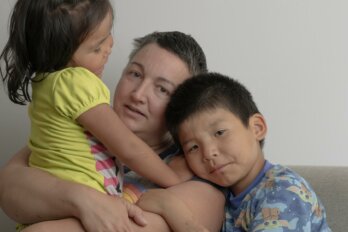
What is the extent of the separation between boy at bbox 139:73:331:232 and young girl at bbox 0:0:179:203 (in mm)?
138

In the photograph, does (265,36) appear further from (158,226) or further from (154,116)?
(158,226)

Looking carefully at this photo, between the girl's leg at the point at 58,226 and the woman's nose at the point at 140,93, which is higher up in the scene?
the woman's nose at the point at 140,93

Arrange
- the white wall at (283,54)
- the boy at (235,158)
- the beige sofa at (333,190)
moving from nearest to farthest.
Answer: the boy at (235,158), the beige sofa at (333,190), the white wall at (283,54)

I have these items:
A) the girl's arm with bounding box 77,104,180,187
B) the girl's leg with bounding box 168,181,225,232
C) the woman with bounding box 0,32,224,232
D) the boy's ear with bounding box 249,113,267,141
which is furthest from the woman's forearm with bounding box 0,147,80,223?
the boy's ear with bounding box 249,113,267,141

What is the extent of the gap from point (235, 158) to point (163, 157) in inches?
11.3

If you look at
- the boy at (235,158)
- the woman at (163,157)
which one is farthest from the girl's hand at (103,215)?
the boy at (235,158)

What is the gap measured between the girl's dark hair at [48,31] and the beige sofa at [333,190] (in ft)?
2.91

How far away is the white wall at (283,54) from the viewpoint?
200 centimetres

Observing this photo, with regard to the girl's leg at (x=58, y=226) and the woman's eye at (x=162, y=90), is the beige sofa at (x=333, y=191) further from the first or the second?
the girl's leg at (x=58, y=226)

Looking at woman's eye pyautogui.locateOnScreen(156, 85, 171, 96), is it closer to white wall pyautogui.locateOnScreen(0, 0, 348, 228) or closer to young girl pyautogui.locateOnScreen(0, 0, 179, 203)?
young girl pyautogui.locateOnScreen(0, 0, 179, 203)

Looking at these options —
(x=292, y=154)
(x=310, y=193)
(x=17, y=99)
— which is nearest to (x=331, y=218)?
(x=310, y=193)

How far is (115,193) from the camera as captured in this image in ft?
4.40

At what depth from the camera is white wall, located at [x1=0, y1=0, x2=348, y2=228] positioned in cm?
200

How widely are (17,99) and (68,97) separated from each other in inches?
12.2
